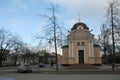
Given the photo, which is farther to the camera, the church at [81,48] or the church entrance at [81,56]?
the church entrance at [81,56]

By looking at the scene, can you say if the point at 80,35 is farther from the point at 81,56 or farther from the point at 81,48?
the point at 81,56

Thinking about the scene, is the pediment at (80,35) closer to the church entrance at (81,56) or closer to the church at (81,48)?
the church at (81,48)

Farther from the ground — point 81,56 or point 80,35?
point 80,35

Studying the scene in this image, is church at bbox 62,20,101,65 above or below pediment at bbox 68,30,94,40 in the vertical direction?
below

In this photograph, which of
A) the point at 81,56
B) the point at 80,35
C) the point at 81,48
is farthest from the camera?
the point at 80,35

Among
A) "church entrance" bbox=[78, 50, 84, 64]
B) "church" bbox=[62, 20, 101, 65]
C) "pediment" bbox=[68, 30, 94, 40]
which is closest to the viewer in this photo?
"church" bbox=[62, 20, 101, 65]

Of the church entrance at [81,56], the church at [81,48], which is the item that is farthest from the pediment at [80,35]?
the church entrance at [81,56]

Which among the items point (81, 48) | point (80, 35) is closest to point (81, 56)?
point (81, 48)

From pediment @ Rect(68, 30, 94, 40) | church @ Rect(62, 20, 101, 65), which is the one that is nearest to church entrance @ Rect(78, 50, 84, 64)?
church @ Rect(62, 20, 101, 65)

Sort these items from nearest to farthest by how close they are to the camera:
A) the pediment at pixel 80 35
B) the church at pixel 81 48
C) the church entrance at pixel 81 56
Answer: the church at pixel 81 48 < the church entrance at pixel 81 56 < the pediment at pixel 80 35

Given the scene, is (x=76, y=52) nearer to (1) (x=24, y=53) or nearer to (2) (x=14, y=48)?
(2) (x=14, y=48)

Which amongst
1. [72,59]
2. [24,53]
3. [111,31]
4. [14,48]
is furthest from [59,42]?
[24,53]

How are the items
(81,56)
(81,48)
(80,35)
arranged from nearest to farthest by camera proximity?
(81,56)
(81,48)
(80,35)

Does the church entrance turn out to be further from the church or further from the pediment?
the pediment
